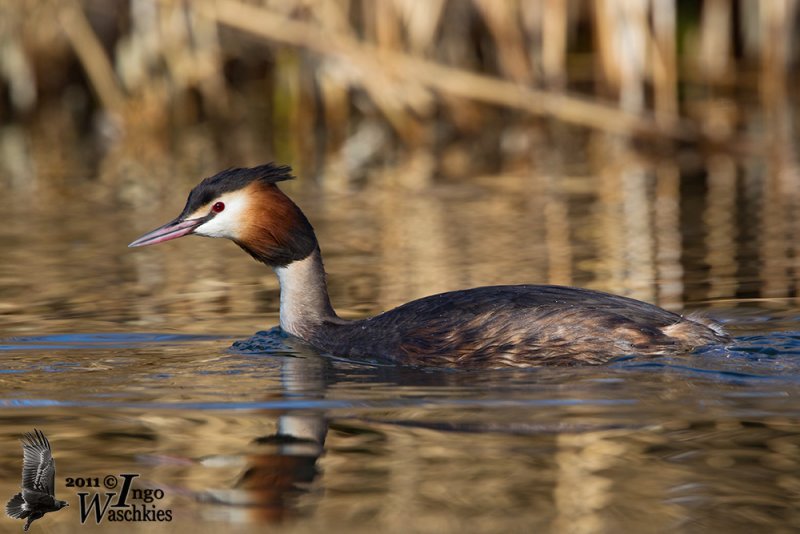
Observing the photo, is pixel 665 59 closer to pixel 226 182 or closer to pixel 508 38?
pixel 508 38

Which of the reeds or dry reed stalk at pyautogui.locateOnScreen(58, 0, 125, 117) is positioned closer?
the reeds

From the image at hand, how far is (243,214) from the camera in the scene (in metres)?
7.21

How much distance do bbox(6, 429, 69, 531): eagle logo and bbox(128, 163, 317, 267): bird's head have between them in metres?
2.38

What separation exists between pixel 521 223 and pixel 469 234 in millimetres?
733

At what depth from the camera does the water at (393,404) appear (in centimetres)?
437

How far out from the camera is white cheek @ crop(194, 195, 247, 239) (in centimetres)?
719

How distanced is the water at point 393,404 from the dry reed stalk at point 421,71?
438 cm

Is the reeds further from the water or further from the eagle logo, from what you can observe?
the eagle logo

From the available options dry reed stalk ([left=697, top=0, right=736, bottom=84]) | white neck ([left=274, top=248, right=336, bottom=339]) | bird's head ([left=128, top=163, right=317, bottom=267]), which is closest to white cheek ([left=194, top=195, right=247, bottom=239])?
bird's head ([left=128, top=163, right=317, bottom=267])

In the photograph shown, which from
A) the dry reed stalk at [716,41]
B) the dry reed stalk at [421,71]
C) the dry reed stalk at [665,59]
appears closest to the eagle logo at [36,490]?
the dry reed stalk at [421,71]

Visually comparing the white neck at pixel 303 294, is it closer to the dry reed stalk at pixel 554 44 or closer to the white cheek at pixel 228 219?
the white cheek at pixel 228 219

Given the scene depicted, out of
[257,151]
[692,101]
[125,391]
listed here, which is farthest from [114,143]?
[125,391]

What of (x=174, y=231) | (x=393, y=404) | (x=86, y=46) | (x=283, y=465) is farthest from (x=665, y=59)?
(x=283, y=465)

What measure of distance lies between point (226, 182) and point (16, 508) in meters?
3.02
